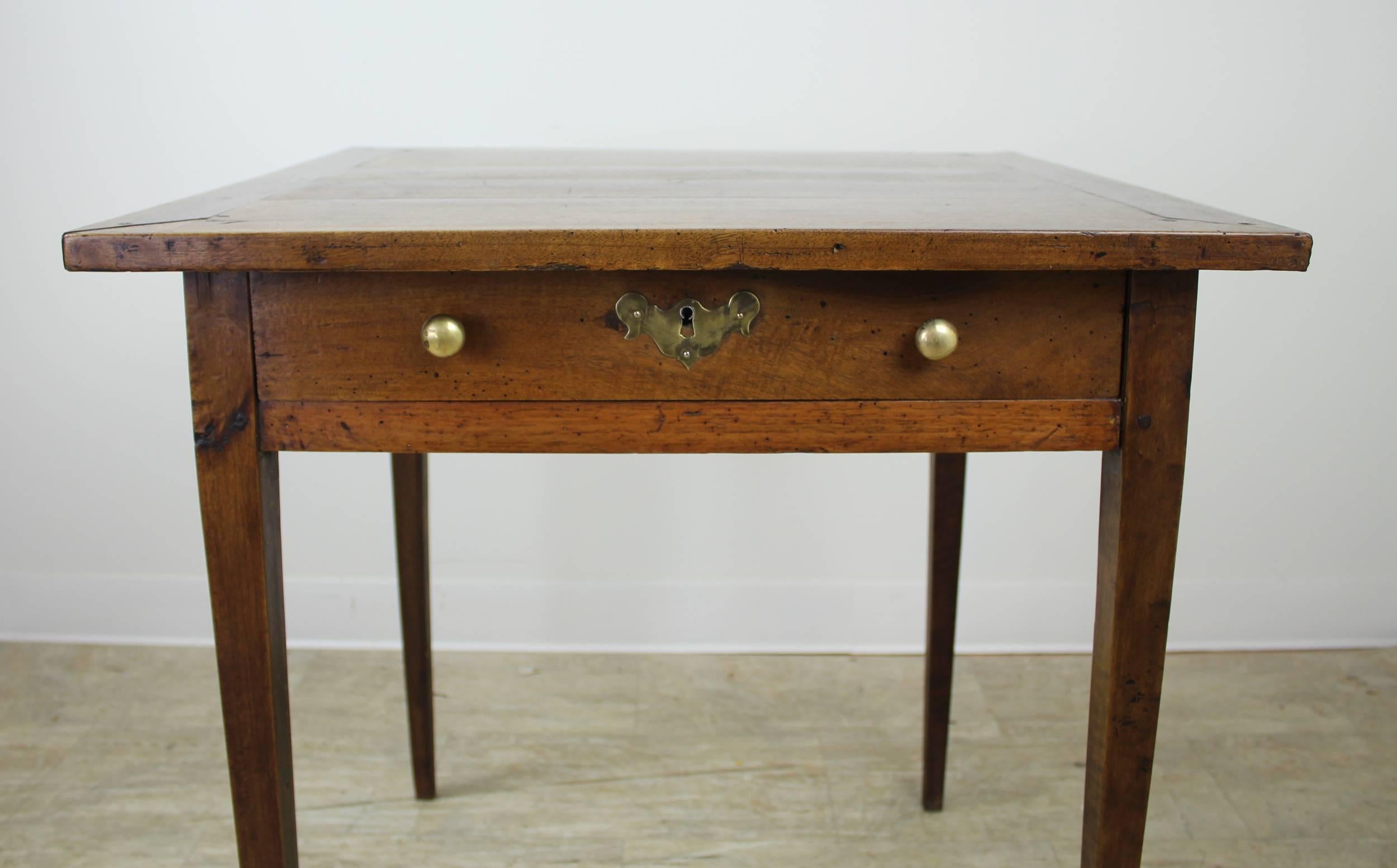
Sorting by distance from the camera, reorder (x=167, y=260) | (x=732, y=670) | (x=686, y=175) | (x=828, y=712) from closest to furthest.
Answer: (x=167, y=260), (x=686, y=175), (x=828, y=712), (x=732, y=670)

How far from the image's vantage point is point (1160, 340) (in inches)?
37.2

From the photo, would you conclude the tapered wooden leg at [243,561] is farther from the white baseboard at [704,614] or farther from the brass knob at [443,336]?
the white baseboard at [704,614]

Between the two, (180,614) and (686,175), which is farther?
(180,614)

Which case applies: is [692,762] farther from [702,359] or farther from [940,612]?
[702,359]

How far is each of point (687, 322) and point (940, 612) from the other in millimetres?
800

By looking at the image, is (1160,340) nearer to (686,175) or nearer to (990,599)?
(686,175)

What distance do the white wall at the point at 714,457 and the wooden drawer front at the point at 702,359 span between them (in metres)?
1.13

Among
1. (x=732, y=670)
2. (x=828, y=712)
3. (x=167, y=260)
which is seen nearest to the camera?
(x=167, y=260)

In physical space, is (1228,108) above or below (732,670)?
above

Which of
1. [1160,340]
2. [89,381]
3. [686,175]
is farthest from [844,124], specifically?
[89,381]

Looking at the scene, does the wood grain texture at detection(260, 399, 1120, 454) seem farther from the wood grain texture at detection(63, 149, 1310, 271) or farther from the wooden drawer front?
the wood grain texture at detection(63, 149, 1310, 271)

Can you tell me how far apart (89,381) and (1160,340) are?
1.80 m

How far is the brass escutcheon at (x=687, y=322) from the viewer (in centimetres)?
94

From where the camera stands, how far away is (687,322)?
0.95 metres
